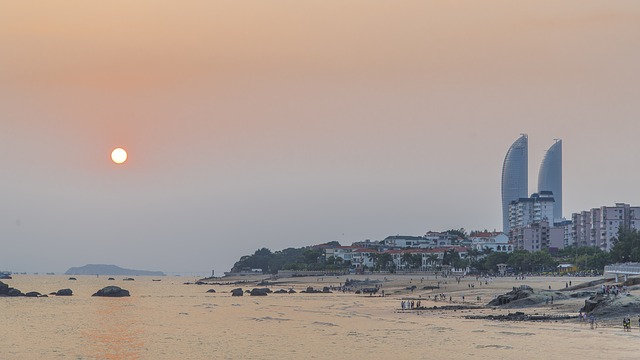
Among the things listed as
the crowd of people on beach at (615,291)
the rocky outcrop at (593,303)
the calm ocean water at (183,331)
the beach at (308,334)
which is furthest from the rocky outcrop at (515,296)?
the rocky outcrop at (593,303)

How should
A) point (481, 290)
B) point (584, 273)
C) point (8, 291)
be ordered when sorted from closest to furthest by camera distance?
1. point (481, 290)
2. point (8, 291)
3. point (584, 273)

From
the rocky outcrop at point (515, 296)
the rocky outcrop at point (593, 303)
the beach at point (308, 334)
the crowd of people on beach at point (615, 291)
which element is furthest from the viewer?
the rocky outcrop at point (515, 296)

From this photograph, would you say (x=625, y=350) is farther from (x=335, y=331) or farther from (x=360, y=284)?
(x=360, y=284)

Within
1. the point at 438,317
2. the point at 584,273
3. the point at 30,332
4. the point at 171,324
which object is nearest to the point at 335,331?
the point at 438,317

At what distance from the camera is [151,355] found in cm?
5981

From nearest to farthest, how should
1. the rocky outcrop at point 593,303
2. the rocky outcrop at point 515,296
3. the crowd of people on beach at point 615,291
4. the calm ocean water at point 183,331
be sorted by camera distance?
1. the calm ocean water at point 183,331
2. the rocky outcrop at point 593,303
3. the crowd of people on beach at point 615,291
4. the rocky outcrop at point 515,296

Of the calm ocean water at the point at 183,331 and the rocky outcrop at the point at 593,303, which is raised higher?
the rocky outcrop at the point at 593,303


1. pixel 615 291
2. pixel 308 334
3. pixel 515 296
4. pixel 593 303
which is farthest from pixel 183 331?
pixel 615 291

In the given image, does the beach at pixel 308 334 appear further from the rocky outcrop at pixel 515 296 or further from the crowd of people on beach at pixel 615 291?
the crowd of people on beach at pixel 615 291

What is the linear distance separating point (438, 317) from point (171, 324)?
2541 cm

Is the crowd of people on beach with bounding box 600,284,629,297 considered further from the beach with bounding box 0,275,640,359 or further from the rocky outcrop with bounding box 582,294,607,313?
the beach with bounding box 0,275,640,359

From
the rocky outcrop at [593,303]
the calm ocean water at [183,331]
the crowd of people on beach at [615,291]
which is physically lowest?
the calm ocean water at [183,331]

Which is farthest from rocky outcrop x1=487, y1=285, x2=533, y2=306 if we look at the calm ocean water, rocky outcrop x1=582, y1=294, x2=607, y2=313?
rocky outcrop x1=582, y1=294, x2=607, y2=313

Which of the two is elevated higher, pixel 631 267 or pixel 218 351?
pixel 631 267
